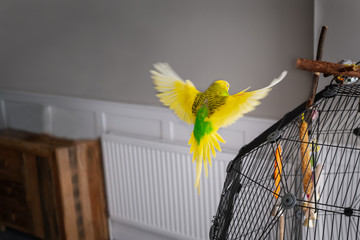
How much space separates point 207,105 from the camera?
0.94 meters

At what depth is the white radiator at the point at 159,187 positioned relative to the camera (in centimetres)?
223

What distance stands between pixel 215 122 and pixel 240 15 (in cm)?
110

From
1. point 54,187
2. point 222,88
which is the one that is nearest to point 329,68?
point 222,88

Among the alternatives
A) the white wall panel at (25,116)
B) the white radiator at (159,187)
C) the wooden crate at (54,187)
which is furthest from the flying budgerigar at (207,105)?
the white wall panel at (25,116)

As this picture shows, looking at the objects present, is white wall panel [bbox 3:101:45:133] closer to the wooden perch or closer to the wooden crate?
the wooden crate

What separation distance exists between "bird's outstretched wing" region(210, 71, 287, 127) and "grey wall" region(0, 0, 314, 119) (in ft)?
3.18

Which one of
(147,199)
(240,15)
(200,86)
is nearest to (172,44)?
(200,86)

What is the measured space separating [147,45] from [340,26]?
1049 millimetres

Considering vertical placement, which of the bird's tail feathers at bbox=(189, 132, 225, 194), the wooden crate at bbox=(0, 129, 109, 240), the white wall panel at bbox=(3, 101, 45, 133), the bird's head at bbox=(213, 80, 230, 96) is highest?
the bird's head at bbox=(213, 80, 230, 96)

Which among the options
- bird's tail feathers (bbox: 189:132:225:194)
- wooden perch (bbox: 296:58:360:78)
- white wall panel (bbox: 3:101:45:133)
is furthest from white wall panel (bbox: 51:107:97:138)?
wooden perch (bbox: 296:58:360:78)

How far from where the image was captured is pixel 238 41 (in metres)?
1.96

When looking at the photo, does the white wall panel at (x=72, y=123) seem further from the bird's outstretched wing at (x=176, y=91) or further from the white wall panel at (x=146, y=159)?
the bird's outstretched wing at (x=176, y=91)

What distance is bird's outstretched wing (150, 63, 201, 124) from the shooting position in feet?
3.44

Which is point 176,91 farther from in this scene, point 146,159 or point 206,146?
point 146,159
